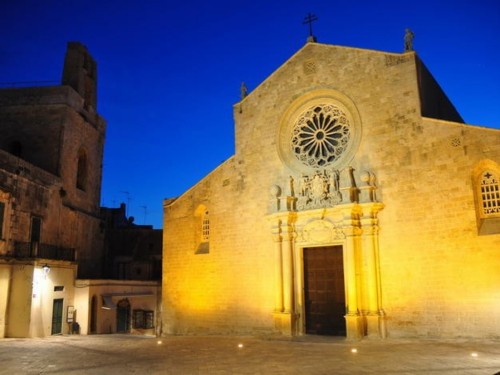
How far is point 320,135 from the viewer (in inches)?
654

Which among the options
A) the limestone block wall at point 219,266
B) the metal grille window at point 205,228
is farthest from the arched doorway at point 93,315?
the metal grille window at point 205,228

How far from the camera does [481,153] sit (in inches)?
514

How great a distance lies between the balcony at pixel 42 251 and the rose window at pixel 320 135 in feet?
37.8

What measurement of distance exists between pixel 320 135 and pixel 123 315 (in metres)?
18.3

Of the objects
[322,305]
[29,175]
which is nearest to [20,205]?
[29,175]

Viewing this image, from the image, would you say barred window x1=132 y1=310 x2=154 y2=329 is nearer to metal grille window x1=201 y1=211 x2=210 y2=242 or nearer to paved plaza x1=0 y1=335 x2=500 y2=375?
metal grille window x1=201 y1=211 x2=210 y2=242

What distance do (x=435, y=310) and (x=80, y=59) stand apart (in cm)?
2284

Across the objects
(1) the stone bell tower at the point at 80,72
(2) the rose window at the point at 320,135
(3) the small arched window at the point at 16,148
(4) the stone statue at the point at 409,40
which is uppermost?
(1) the stone bell tower at the point at 80,72

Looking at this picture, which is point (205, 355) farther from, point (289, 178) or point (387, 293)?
point (289, 178)

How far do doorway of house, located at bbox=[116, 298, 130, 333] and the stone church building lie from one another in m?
10.3

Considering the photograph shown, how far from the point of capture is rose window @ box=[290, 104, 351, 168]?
1608cm

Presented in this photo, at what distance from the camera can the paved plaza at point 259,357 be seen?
927cm

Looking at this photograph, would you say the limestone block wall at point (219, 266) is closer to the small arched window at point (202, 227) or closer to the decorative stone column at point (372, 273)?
the small arched window at point (202, 227)

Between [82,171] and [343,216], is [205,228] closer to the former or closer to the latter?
[343,216]
